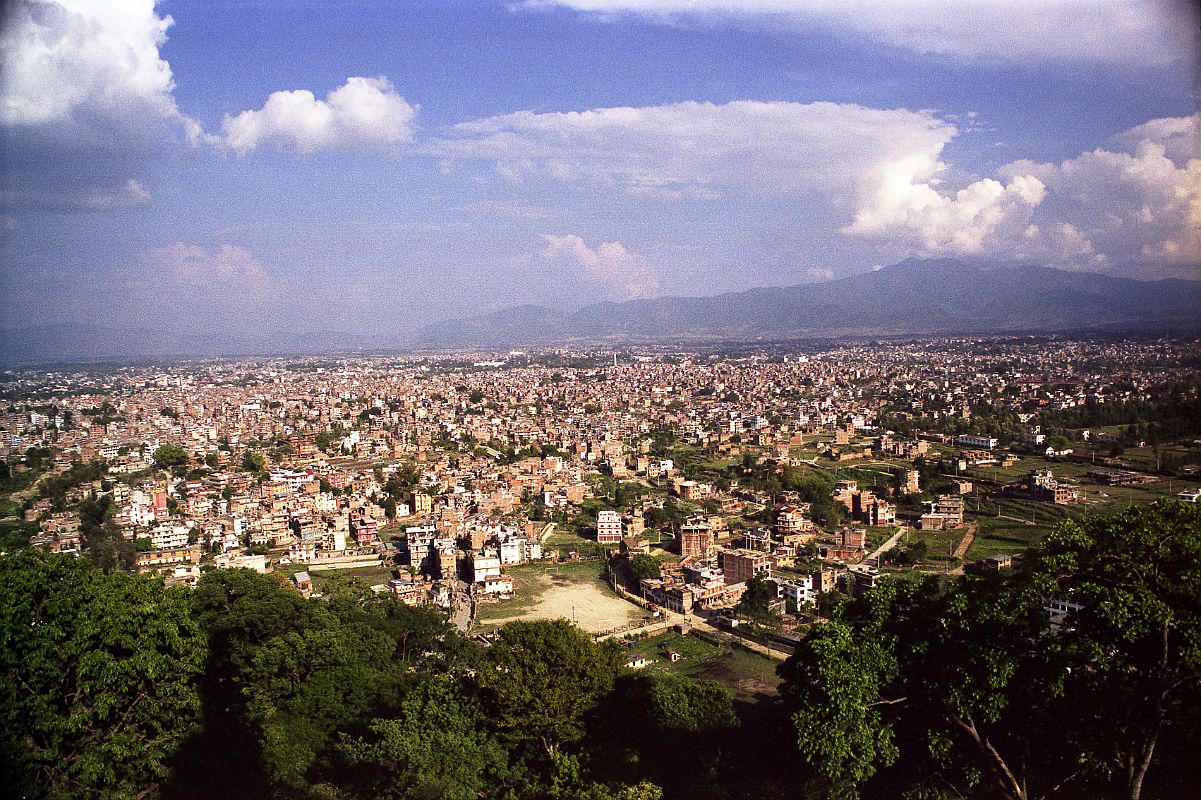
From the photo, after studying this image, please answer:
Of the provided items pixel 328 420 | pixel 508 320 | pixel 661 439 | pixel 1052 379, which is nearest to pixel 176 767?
pixel 661 439

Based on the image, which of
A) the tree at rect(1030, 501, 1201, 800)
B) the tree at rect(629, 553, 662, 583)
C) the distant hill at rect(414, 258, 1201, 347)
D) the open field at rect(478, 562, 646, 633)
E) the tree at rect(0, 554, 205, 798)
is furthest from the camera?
the distant hill at rect(414, 258, 1201, 347)

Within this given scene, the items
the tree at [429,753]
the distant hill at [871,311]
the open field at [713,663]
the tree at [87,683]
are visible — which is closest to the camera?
the tree at [87,683]

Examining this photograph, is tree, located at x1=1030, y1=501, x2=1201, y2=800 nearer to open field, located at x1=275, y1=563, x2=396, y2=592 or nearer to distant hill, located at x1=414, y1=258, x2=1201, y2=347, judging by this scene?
open field, located at x1=275, y1=563, x2=396, y2=592

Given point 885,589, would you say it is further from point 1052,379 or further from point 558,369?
point 558,369

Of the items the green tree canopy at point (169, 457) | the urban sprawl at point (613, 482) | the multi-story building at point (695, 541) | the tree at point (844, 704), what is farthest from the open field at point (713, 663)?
the green tree canopy at point (169, 457)

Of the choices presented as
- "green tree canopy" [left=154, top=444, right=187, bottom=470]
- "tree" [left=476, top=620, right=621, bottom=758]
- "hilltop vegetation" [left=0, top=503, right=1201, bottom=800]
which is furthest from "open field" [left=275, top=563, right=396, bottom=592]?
"green tree canopy" [left=154, top=444, right=187, bottom=470]

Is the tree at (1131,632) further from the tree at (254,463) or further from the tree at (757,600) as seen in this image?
the tree at (254,463)
